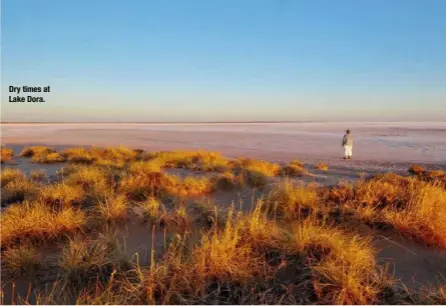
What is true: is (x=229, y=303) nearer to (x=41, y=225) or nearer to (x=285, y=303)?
(x=285, y=303)

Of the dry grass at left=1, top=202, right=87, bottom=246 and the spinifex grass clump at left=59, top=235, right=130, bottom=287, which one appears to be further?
the dry grass at left=1, top=202, right=87, bottom=246

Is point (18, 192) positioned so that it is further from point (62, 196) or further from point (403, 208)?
point (403, 208)

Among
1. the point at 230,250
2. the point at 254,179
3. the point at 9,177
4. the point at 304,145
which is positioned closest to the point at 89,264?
the point at 230,250

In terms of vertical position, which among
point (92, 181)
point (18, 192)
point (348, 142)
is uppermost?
point (348, 142)

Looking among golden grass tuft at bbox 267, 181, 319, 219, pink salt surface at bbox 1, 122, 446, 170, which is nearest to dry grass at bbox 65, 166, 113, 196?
golden grass tuft at bbox 267, 181, 319, 219

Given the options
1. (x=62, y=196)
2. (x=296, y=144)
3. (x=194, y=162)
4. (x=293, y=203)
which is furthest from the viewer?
(x=296, y=144)

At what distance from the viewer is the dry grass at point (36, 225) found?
5.11 metres

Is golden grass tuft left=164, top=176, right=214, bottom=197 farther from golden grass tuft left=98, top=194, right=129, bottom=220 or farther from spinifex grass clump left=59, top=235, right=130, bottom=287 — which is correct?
spinifex grass clump left=59, top=235, right=130, bottom=287

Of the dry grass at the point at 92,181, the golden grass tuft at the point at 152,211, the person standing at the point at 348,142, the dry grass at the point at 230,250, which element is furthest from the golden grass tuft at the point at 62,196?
the person standing at the point at 348,142

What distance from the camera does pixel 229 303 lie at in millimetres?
3518

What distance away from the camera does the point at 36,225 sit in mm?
5238

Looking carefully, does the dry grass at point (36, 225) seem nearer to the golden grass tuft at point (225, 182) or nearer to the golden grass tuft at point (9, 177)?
the golden grass tuft at point (9, 177)

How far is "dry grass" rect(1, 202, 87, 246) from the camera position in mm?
5113

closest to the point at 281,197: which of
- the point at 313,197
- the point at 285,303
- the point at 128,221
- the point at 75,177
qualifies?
the point at 313,197
